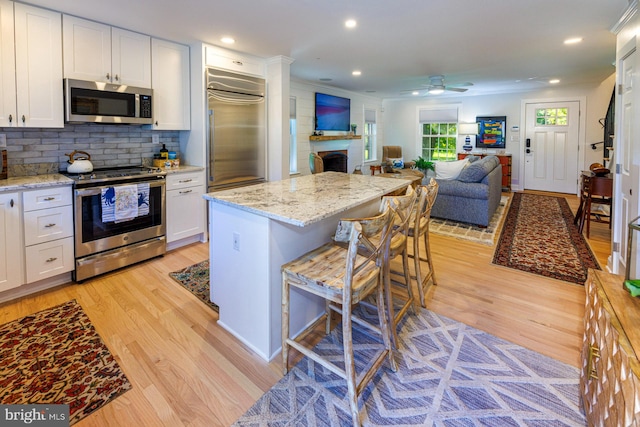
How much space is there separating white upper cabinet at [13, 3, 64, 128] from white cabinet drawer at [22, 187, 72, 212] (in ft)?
2.19

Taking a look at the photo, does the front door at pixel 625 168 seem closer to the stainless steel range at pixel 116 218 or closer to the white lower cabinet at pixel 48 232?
the stainless steel range at pixel 116 218

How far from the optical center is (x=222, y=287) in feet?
7.48

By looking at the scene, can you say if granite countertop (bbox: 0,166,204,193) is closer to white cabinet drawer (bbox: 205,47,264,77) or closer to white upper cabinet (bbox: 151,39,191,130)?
white upper cabinet (bbox: 151,39,191,130)

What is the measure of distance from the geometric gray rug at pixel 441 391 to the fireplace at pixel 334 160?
571 centimetres

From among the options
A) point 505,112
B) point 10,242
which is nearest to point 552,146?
point 505,112

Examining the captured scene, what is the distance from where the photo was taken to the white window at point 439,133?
8.88m

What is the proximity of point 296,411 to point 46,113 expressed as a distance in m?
3.31

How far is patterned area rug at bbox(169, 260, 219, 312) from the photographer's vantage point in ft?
9.09

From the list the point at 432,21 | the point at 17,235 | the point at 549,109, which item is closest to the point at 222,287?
the point at 17,235

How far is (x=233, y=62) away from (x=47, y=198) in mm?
2561

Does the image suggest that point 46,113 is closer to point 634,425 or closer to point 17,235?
point 17,235

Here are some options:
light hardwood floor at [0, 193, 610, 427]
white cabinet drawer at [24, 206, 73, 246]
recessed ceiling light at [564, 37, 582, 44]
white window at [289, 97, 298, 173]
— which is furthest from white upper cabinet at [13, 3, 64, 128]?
recessed ceiling light at [564, 37, 582, 44]

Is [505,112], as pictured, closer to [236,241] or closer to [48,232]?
[236,241]

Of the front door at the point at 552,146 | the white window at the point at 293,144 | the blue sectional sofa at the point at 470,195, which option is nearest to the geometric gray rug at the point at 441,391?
the blue sectional sofa at the point at 470,195
